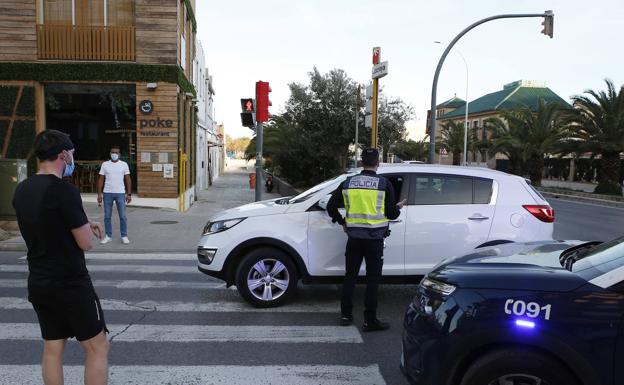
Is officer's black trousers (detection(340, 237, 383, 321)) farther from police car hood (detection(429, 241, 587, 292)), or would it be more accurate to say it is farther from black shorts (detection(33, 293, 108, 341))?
black shorts (detection(33, 293, 108, 341))

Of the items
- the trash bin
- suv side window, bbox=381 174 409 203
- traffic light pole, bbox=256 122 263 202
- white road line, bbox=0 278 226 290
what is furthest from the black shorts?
the trash bin

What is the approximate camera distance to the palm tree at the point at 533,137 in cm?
3294

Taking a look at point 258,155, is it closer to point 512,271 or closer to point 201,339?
point 201,339

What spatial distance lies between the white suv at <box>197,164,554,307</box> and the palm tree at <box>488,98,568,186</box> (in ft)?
93.8

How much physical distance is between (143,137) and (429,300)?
13.7m

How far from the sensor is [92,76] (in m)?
15.4

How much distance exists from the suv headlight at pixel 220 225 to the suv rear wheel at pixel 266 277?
380mm

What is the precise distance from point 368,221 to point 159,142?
39.0 feet

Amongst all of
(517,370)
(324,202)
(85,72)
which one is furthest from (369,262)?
(85,72)

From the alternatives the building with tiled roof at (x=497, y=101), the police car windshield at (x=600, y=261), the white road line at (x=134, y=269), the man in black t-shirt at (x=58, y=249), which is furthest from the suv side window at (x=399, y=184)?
the building with tiled roof at (x=497, y=101)

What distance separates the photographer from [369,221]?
5.05 m

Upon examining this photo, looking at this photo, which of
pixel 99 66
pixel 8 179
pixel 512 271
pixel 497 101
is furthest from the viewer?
pixel 497 101

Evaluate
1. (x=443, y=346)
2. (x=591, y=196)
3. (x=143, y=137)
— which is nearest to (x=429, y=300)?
(x=443, y=346)

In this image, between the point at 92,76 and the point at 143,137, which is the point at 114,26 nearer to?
the point at 92,76
